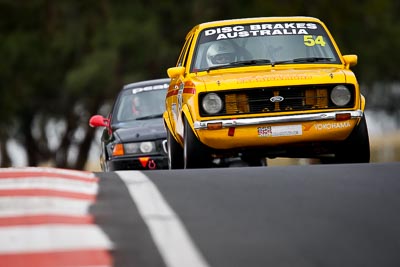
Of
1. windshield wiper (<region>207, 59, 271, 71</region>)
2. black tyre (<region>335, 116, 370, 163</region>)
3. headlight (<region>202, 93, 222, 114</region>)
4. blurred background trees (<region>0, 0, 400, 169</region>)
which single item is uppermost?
windshield wiper (<region>207, 59, 271, 71</region>)

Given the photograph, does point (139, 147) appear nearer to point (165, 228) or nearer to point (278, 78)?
point (278, 78)

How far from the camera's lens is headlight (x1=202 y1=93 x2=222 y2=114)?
1282 centimetres

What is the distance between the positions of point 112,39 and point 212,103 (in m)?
25.2

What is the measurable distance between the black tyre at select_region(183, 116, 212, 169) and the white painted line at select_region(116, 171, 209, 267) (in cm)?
346

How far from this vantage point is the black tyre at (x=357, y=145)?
13117 mm

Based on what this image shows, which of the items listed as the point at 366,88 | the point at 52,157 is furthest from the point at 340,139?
the point at 52,157

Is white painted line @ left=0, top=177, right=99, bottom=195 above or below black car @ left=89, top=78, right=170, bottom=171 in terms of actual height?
above

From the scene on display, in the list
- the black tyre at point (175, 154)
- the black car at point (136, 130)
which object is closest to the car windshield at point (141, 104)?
the black car at point (136, 130)

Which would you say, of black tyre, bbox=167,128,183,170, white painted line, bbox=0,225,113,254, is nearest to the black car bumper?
black tyre, bbox=167,128,183,170

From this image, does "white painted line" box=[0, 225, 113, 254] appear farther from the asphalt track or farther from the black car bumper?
the black car bumper

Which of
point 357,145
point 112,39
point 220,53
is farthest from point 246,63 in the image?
A: point 112,39

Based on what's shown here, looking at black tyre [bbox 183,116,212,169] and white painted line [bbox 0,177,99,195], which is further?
black tyre [bbox 183,116,212,169]

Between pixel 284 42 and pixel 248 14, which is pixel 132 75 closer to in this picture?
pixel 248 14

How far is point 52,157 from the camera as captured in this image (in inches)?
1885
